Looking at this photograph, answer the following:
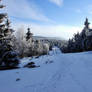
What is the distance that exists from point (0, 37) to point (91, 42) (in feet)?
98.6

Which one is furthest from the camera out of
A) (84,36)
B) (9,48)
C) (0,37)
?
(84,36)

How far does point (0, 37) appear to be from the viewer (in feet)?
38.4

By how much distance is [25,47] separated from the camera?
106 feet

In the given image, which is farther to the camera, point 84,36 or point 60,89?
point 84,36

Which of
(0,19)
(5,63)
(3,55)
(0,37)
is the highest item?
(0,19)

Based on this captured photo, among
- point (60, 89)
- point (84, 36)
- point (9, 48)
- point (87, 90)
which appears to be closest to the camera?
point (87, 90)

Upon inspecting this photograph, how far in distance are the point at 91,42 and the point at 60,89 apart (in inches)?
1272

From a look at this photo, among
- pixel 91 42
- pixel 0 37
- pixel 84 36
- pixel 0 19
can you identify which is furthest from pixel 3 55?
pixel 84 36

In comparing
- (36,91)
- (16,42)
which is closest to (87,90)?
(36,91)

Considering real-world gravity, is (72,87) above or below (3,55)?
below

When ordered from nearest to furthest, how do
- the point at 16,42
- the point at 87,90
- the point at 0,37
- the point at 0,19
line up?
the point at 87,90, the point at 0,19, the point at 0,37, the point at 16,42

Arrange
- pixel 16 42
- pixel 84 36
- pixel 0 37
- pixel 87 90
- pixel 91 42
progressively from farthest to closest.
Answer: pixel 84 36
pixel 91 42
pixel 16 42
pixel 0 37
pixel 87 90

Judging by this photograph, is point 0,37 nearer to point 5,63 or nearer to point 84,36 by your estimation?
point 5,63

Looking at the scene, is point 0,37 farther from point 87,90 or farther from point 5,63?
point 87,90
